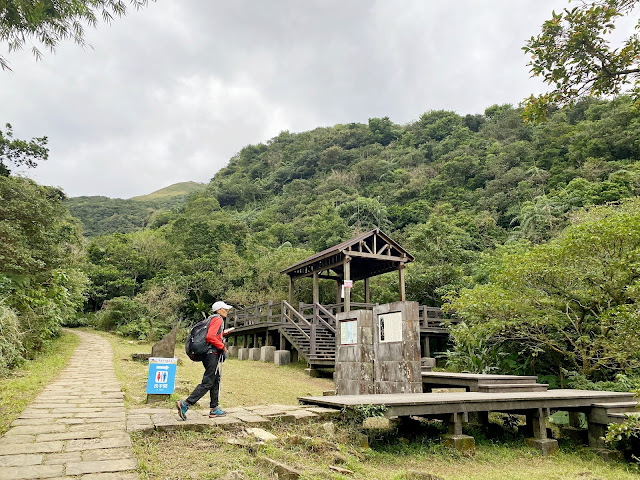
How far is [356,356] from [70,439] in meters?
4.67

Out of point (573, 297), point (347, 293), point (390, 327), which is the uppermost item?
point (347, 293)

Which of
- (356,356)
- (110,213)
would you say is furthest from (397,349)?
(110,213)

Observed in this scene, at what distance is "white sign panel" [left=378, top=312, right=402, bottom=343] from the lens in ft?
22.8

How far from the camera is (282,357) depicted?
13430 millimetres

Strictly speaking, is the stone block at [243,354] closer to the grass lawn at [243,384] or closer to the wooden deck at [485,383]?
the grass lawn at [243,384]

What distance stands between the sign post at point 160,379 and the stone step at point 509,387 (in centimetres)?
462

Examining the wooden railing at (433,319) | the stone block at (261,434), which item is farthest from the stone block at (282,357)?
the stone block at (261,434)

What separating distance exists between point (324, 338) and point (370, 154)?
43.1 meters

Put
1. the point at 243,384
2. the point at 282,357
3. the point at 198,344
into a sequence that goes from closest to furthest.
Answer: the point at 198,344, the point at 243,384, the point at 282,357

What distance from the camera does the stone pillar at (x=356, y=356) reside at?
24.0 feet

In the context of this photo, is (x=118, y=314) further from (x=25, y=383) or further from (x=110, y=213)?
(x=110, y=213)

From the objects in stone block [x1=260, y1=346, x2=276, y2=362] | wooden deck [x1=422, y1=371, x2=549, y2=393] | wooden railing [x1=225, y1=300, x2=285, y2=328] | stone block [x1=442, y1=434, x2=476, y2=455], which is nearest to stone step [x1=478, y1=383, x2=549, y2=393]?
wooden deck [x1=422, y1=371, x2=549, y2=393]

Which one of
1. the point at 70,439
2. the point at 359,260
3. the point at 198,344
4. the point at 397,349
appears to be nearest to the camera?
→ the point at 70,439

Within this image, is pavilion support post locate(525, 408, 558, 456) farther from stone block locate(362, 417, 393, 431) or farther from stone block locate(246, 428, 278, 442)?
stone block locate(246, 428, 278, 442)
